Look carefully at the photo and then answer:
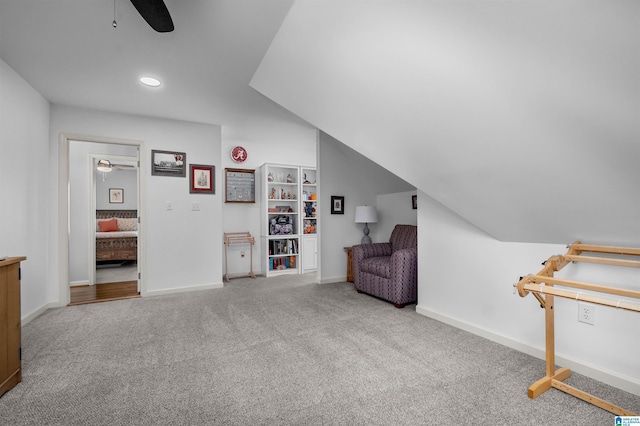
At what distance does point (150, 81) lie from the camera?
10.2 feet

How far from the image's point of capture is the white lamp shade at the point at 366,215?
460 cm

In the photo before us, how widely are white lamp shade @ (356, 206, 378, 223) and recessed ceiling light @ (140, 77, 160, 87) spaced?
9.91 feet

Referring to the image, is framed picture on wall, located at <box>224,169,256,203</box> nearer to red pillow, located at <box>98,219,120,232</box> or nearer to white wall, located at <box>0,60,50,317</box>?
white wall, located at <box>0,60,50,317</box>

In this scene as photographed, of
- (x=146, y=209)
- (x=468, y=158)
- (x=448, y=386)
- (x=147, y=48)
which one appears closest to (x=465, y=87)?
(x=468, y=158)

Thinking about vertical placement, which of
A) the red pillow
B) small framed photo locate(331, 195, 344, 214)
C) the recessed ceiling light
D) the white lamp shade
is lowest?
the red pillow

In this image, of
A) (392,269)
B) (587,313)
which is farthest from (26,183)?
(587,313)

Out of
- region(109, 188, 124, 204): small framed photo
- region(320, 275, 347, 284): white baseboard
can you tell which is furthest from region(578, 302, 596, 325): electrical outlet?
region(109, 188, 124, 204): small framed photo

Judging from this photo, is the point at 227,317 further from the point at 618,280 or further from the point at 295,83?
the point at 618,280

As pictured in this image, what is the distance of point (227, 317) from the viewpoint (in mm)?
3164

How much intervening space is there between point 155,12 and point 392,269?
9.97ft

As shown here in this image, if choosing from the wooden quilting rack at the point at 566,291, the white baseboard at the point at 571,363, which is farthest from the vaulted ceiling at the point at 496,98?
the white baseboard at the point at 571,363

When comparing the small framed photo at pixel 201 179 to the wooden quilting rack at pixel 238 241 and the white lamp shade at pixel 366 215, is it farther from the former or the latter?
the white lamp shade at pixel 366 215

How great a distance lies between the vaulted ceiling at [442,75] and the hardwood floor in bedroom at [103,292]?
2.60m

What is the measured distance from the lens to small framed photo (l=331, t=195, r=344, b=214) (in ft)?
15.9
